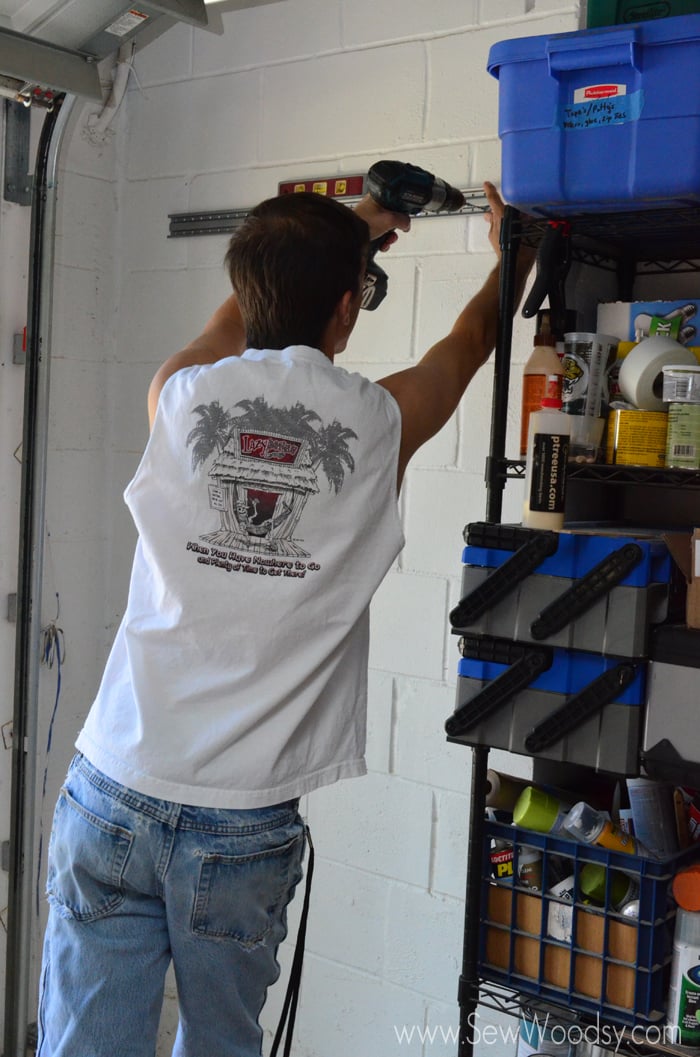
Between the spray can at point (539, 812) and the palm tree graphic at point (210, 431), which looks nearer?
the palm tree graphic at point (210, 431)

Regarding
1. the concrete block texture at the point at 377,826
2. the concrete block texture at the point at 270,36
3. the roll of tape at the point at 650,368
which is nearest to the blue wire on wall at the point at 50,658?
the concrete block texture at the point at 377,826

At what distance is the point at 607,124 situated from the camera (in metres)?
1.70

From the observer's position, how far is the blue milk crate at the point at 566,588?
1710 millimetres

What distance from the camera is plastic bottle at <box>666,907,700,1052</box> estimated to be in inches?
70.2

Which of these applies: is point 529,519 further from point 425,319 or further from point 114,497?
point 114,497

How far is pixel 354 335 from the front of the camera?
2646mm

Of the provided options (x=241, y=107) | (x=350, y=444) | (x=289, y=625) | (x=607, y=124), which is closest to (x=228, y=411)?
(x=350, y=444)

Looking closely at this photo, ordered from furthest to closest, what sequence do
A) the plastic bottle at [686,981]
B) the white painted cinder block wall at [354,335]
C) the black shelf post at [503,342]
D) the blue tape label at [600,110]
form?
the white painted cinder block wall at [354,335] → the black shelf post at [503,342] → the plastic bottle at [686,981] → the blue tape label at [600,110]

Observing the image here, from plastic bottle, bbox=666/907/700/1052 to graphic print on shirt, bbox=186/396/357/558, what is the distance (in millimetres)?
878

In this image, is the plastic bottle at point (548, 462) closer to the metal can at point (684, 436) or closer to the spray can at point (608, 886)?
the metal can at point (684, 436)

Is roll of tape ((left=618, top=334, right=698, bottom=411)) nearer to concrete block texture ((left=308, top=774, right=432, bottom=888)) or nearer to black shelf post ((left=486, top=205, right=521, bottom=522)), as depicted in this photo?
black shelf post ((left=486, top=205, right=521, bottom=522))

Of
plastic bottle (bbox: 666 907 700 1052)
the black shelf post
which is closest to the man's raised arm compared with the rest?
the black shelf post

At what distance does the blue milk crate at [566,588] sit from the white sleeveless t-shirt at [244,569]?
0.95 ft

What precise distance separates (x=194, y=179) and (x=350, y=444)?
5.15 ft
